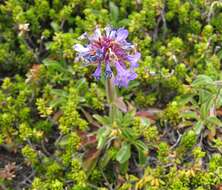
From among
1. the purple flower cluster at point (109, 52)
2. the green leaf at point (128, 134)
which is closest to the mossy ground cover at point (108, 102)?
the green leaf at point (128, 134)

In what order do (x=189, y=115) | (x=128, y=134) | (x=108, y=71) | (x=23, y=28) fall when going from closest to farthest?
1. (x=108, y=71)
2. (x=128, y=134)
3. (x=189, y=115)
4. (x=23, y=28)

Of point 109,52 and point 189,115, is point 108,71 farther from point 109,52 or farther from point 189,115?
point 189,115

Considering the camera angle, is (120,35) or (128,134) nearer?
(120,35)

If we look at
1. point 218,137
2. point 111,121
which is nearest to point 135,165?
point 111,121

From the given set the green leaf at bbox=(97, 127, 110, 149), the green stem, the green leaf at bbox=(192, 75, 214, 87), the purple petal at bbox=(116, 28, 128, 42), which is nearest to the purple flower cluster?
the purple petal at bbox=(116, 28, 128, 42)

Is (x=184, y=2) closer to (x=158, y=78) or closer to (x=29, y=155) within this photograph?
(x=158, y=78)

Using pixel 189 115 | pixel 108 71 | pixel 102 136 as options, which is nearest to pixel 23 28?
pixel 102 136
